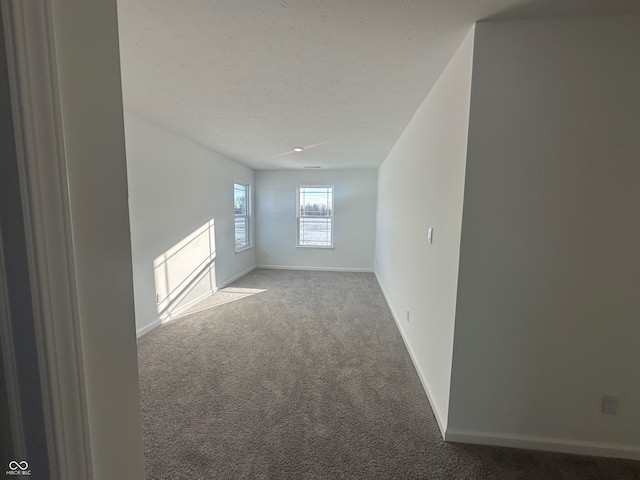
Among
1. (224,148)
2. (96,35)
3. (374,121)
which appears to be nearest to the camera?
(96,35)

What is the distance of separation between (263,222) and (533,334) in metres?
Result: 5.57

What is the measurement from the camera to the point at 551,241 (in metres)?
1.44

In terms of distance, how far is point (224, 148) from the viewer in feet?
13.4

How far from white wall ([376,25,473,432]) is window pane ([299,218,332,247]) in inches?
127

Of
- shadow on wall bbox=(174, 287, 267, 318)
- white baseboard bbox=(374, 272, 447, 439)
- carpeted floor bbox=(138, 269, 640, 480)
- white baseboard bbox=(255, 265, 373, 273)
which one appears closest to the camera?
carpeted floor bbox=(138, 269, 640, 480)

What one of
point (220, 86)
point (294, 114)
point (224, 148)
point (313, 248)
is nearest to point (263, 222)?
point (313, 248)

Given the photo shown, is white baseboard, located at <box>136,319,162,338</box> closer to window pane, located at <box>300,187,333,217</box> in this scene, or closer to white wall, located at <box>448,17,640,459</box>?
white wall, located at <box>448,17,640,459</box>

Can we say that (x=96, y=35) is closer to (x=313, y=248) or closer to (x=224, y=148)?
(x=224, y=148)

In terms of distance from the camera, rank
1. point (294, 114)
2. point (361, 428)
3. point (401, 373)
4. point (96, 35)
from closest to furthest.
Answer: point (96, 35) < point (361, 428) < point (401, 373) < point (294, 114)

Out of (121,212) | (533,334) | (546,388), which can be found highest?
(121,212)

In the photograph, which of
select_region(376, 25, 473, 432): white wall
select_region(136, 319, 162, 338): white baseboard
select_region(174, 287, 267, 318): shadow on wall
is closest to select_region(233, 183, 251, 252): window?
select_region(174, 287, 267, 318): shadow on wall

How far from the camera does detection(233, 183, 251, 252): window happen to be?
5.49m
